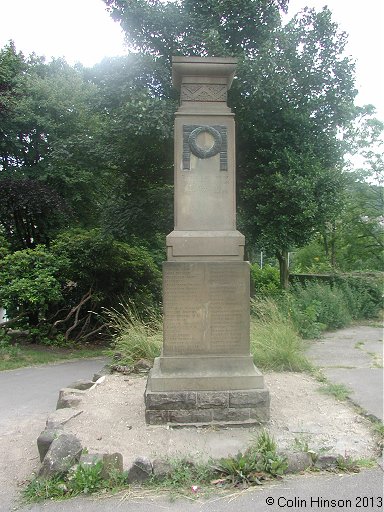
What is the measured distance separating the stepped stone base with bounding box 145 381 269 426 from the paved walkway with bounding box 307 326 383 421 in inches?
51.6

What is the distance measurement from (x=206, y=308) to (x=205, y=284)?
257 millimetres

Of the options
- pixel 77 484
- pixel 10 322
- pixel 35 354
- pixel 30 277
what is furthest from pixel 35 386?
pixel 10 322

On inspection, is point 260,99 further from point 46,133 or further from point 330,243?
point 330,243

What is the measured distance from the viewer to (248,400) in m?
4.93

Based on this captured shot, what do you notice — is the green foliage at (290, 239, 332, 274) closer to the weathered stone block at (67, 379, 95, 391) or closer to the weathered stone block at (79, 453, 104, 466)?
the weathered stone block at (67, 379, 95, 391)

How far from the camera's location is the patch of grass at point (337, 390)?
589 centimetres

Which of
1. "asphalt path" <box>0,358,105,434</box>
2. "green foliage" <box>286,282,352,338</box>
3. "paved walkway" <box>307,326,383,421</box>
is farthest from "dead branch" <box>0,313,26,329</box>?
"paved walkway" <box>307,326,383,421</box>

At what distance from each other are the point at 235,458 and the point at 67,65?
1659 centimetres

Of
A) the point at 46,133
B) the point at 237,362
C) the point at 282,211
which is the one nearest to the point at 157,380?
the point at 237,362

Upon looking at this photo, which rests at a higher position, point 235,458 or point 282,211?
point 282,211

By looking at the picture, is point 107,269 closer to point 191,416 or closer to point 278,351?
point 278,351

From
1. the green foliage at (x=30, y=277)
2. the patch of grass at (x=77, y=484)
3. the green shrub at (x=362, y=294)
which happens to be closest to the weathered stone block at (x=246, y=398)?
the patch of grass at (x=77, y=484)

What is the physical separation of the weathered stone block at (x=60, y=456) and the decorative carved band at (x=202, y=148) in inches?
118

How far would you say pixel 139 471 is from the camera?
12.2 feet
